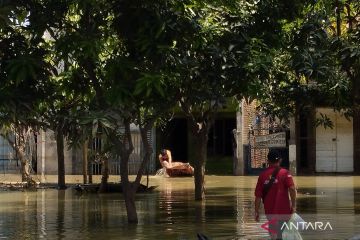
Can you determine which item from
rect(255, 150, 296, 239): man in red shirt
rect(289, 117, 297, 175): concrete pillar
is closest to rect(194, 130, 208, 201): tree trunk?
rect(255, 150, 296, 239): man in red shirt

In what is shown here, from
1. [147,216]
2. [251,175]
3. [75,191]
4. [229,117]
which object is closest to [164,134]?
[229,117]

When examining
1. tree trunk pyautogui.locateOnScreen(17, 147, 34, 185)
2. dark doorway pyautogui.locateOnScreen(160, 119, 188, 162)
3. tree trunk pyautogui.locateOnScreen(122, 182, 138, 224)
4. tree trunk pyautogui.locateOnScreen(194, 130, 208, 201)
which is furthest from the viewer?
dark doorway pyautogui.locateOnScreen(160, 119, 188, 162)

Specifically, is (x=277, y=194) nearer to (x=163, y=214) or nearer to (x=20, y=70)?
(x=20, y=70)

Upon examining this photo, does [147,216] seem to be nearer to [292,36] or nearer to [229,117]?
[292,36]

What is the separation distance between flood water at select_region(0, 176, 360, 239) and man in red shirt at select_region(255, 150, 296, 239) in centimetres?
210

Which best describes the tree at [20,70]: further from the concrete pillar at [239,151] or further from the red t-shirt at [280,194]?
the concrete pillar at [239,151]

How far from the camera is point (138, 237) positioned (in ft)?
35.1

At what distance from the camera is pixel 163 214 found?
1414cm

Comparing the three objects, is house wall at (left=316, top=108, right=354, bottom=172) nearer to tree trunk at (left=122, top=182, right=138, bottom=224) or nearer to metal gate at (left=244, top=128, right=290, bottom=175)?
metal gate at (left=244, top=128, right=290, bottom=175)

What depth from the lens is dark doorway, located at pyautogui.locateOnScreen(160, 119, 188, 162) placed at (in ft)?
117

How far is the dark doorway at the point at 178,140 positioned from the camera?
117 feet

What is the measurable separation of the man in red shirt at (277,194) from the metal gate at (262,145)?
2204cm

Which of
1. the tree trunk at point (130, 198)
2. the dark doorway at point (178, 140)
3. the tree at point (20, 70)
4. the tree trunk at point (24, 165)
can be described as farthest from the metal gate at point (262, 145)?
the tree at point (20, 70)

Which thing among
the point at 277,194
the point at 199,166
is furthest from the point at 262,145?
the point at 277,194
